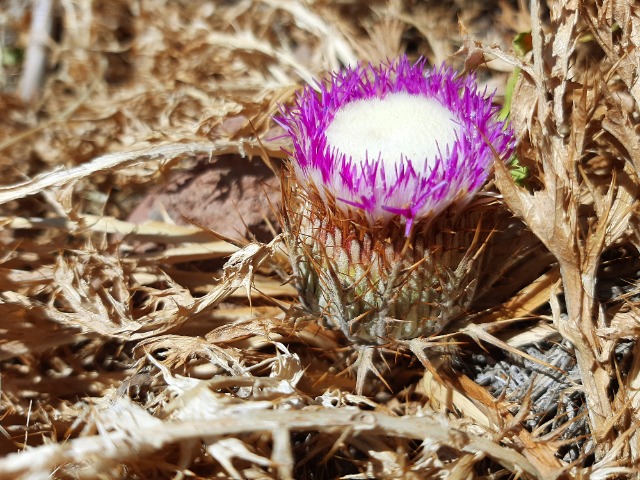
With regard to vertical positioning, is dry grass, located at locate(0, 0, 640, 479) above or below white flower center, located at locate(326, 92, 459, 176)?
below

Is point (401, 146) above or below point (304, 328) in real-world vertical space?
above

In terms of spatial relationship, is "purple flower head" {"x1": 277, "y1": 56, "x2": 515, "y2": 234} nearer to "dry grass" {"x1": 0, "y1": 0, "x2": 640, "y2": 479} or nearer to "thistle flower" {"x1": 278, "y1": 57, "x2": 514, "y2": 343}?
"thistle flower" {"x1": 278, "y1": 57, "x2": 514, "y2": 343}

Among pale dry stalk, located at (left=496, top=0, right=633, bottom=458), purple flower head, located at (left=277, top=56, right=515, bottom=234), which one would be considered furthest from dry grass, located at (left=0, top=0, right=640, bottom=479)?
purple flower head, located at (left=277, top=56, right=515, bottom=234)

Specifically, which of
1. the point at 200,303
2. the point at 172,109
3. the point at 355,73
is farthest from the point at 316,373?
the point at 172,109

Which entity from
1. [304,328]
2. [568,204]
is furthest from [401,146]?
[304,328]

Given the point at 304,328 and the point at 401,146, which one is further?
the point at 304,328

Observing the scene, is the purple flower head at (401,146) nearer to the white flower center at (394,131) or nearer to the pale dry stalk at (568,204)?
the white flower center at (394,131)

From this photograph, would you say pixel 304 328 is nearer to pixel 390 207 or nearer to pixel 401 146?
pixel 390 207

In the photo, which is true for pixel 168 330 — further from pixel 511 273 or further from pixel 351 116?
pixel 511 273

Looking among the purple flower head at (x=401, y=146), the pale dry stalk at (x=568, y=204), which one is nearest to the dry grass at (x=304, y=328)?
the pale dry stalk at (x=568, y=204)
